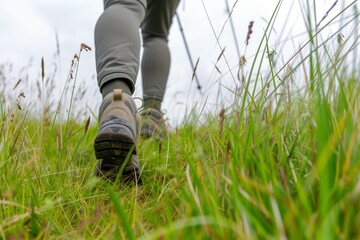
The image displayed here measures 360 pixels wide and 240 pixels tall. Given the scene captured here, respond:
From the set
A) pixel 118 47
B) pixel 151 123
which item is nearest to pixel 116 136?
pixel 118 47

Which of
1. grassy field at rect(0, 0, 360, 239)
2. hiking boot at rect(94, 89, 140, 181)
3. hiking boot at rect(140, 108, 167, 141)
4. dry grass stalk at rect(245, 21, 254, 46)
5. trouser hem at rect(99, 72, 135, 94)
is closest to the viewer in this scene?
grassy field at rect(0, 0, 360, 239)

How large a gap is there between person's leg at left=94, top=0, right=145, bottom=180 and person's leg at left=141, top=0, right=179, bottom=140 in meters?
0.60

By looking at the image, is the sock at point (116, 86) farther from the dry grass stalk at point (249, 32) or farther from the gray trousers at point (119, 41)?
the dry grass stalk at point (249, 32)

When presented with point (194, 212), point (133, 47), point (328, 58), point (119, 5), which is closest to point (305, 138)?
point (328, 58)

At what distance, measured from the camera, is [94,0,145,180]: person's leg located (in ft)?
4.40

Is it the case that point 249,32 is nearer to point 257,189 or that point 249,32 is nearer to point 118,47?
point 118,47

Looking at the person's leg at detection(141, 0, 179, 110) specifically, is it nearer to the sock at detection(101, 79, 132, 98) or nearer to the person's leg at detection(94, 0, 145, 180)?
the person's leg at detection(94, 0, 145, 180)

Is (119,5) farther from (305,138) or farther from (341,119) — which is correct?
(341,119)

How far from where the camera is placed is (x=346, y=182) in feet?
1.99

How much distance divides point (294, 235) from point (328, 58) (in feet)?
2.03

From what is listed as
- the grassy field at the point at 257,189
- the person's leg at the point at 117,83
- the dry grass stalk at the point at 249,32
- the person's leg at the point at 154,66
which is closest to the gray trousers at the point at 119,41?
the person's leg at the point at 117,83

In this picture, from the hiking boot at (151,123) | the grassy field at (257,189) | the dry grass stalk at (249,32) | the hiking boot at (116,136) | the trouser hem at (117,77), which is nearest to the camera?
the grassy field at (257,189)

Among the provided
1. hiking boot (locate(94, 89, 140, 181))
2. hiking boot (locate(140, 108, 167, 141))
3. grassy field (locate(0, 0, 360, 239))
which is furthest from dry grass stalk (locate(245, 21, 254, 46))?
hiking boot (locate(140, 108, 167, 141))

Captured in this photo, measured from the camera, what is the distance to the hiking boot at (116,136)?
1326 millimetres
